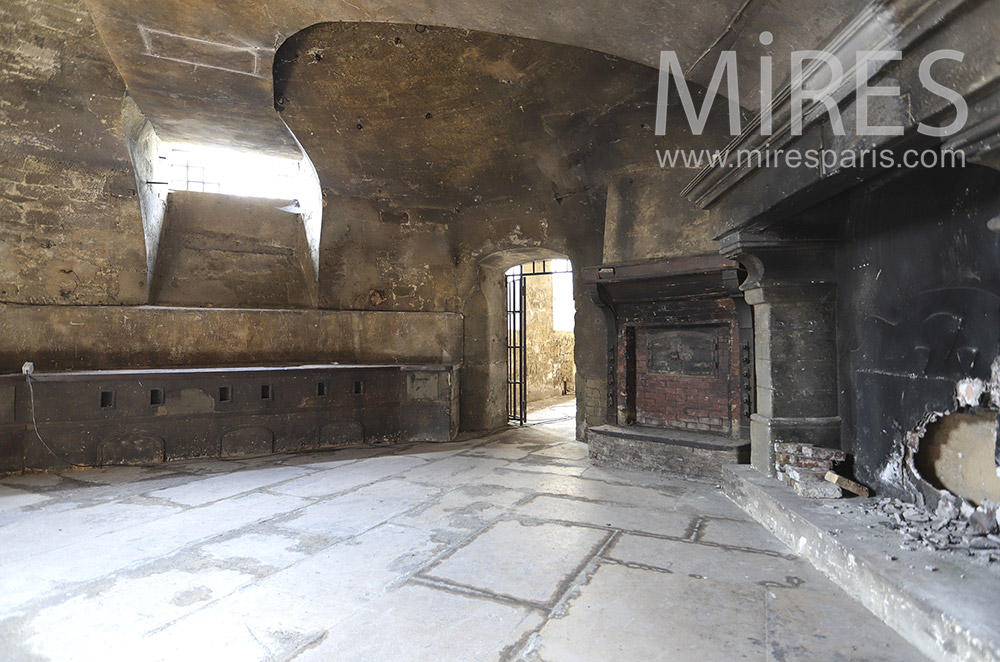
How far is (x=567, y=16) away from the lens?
11.9ft

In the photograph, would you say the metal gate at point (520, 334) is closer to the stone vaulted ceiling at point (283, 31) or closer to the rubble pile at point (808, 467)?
the stone vaulted ceiling at point (283, 31)

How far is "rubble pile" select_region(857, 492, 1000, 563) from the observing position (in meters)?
2.54

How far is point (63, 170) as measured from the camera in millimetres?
5902

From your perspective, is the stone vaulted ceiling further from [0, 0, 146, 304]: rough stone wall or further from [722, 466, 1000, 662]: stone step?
[722, 466, 1000, 662]: stone step

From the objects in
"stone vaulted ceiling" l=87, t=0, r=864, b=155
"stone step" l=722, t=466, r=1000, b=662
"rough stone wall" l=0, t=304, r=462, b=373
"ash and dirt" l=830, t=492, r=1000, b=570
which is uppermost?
"stone vaulted ceiling" l=87, t=0, r=864, b=155

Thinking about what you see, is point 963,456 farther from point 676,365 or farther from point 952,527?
point 676,365

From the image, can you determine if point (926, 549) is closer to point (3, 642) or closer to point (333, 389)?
point (3, 642)

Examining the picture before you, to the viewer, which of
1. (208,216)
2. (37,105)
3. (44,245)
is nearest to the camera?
(37,105)

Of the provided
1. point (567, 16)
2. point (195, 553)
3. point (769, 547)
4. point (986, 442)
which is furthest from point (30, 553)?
point (986, 442)

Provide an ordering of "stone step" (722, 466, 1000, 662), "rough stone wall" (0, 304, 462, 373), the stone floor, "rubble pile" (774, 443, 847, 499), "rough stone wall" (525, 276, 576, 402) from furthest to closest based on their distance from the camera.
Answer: "rough stone wall" (525, 276, 576, 402), "rough stone wall" (0, 304, 462, 373), "rubble pile" (774, 443, 847, 499), the stone floor, "stone step" (722, 466, 1000, 662)

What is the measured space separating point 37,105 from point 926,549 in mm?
8171

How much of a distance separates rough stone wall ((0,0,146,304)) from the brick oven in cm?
544

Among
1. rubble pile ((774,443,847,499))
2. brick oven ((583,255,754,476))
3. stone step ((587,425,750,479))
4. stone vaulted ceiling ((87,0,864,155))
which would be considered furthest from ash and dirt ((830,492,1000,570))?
stone vaulted ceiling ((87,0,864,155))

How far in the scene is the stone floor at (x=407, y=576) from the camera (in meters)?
2.26
